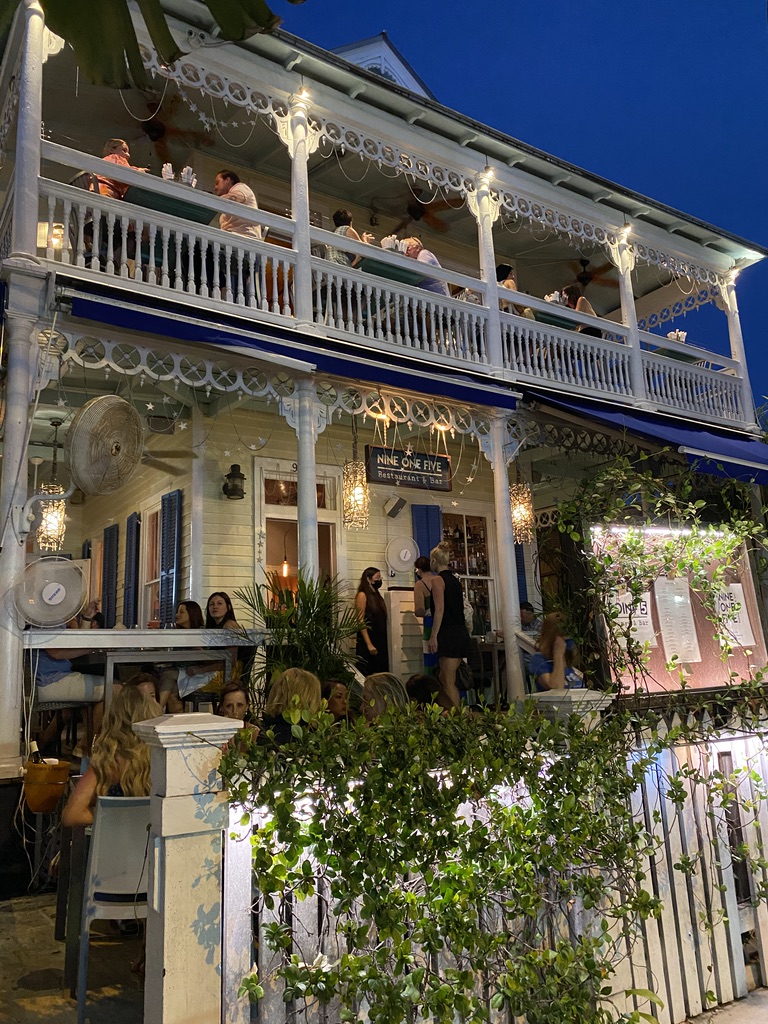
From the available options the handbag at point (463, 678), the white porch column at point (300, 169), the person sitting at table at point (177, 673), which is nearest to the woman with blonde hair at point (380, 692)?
the handbag at point (463, 678)

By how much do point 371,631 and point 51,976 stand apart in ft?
14.3

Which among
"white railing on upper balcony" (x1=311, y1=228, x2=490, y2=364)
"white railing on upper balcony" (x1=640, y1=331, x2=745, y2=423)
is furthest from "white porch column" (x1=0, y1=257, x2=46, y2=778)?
"white railing on upper balcony" (x1=640, y1=331, x2=745, y2=423)

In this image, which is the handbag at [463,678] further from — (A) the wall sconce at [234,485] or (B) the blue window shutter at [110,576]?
(B) the blue window shutter at [110,576]

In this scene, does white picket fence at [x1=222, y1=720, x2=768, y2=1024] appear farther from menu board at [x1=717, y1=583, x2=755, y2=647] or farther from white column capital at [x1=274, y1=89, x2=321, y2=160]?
white column capital at [x1=274, y1=89, x2=321, y2=160]

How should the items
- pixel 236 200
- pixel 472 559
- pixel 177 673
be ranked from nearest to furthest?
1. pixel 177 673
2. pixel 236 200
3. pixel 472 559

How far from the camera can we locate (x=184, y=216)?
7.08 metres

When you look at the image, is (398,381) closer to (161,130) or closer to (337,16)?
(161,130)

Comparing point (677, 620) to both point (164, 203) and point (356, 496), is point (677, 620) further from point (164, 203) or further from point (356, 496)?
point (164, 203)

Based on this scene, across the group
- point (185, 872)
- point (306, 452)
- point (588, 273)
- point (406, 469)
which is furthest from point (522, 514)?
point (185, 872)

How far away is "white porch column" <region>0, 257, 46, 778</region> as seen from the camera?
5.39m

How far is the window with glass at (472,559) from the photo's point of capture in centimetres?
1122

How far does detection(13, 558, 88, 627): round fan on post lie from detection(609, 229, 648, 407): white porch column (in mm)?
7360

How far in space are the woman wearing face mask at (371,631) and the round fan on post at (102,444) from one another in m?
2.78

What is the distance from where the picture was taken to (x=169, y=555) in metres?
9.38
